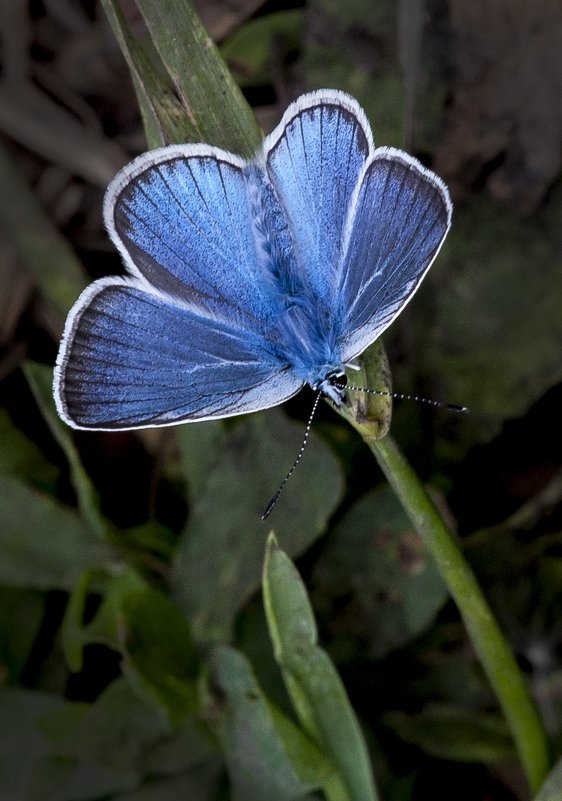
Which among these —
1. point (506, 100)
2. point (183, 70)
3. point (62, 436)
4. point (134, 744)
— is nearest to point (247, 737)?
point (134, 744)

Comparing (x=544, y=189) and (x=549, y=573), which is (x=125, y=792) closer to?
(x=549, y=573)

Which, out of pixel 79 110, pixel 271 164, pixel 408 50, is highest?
pixel 79 110

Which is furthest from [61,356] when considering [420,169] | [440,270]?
[440,270]

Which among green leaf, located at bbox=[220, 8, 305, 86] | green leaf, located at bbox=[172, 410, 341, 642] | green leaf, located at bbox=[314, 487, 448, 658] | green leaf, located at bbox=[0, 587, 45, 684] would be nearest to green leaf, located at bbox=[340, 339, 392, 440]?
green leaf, located at bbox=[172, 410, 341, 642]

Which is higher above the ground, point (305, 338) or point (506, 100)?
point (506, 100)

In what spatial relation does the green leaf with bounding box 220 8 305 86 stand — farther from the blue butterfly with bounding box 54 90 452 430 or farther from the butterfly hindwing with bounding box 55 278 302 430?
the butterfly hindwing with bounding box 55 278 302 430

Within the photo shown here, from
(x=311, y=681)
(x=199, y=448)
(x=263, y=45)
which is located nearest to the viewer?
(x=311, y=681)

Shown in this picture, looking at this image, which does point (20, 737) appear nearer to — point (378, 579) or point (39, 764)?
point (39, 764)
